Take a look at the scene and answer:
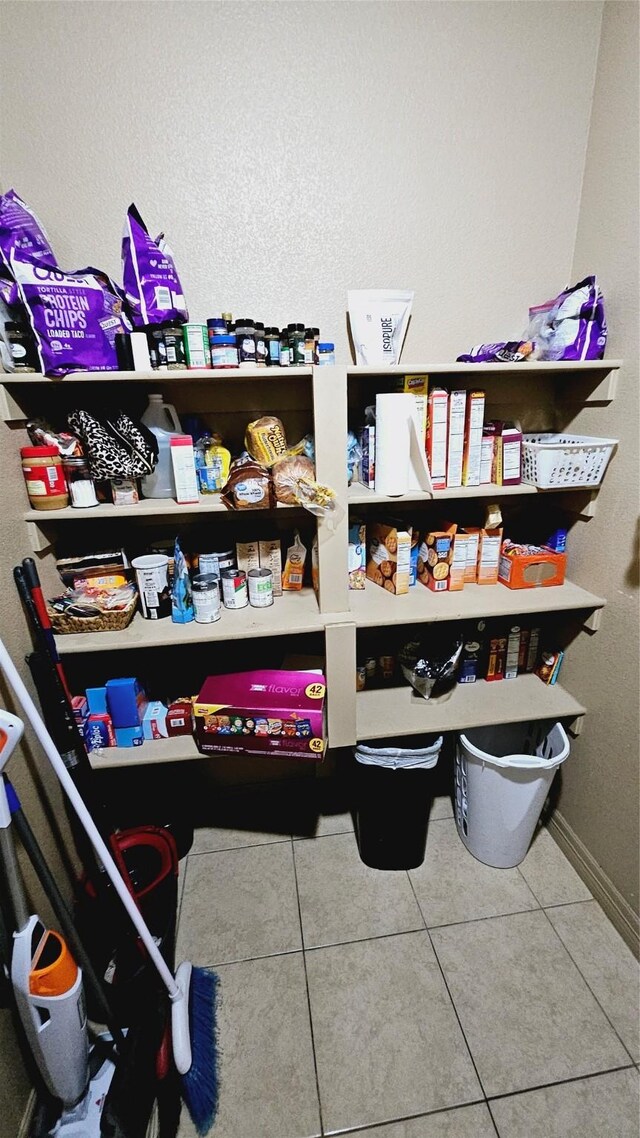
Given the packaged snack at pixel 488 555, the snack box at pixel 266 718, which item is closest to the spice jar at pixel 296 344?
the packaged snack at pixel 488 555

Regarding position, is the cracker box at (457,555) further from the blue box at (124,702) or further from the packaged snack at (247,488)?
the blue box at (124,702)

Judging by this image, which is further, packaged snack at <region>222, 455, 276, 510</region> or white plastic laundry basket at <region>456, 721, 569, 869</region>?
white plastic laundry basket at <region>456, 721, 569, 869</region>

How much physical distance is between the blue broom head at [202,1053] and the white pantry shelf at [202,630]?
2.81 feet

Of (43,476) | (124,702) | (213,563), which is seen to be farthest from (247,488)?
(124,702)

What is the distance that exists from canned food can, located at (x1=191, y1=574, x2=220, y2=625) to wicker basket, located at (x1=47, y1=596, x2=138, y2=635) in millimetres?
192

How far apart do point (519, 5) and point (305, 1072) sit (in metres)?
2.71

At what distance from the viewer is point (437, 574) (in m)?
1.53

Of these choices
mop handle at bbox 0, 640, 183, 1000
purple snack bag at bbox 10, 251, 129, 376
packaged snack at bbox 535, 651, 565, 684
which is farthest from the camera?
packaged snack at bbox 535, 651, 565, 684

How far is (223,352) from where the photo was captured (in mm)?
1195

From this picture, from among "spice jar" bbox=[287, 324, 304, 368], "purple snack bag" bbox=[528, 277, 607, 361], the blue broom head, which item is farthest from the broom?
"purple snack bag" bbox=[528, 277, 607, 361]

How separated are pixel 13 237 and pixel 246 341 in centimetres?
54

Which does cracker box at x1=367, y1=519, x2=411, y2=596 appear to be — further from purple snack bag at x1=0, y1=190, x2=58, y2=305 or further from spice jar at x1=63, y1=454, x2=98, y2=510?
purple snack bag at x1=0, y1=190, x2=58, y2=305

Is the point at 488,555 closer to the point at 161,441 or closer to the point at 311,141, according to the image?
the point at 161,441

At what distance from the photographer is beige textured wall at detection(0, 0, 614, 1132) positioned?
122 centimetres
